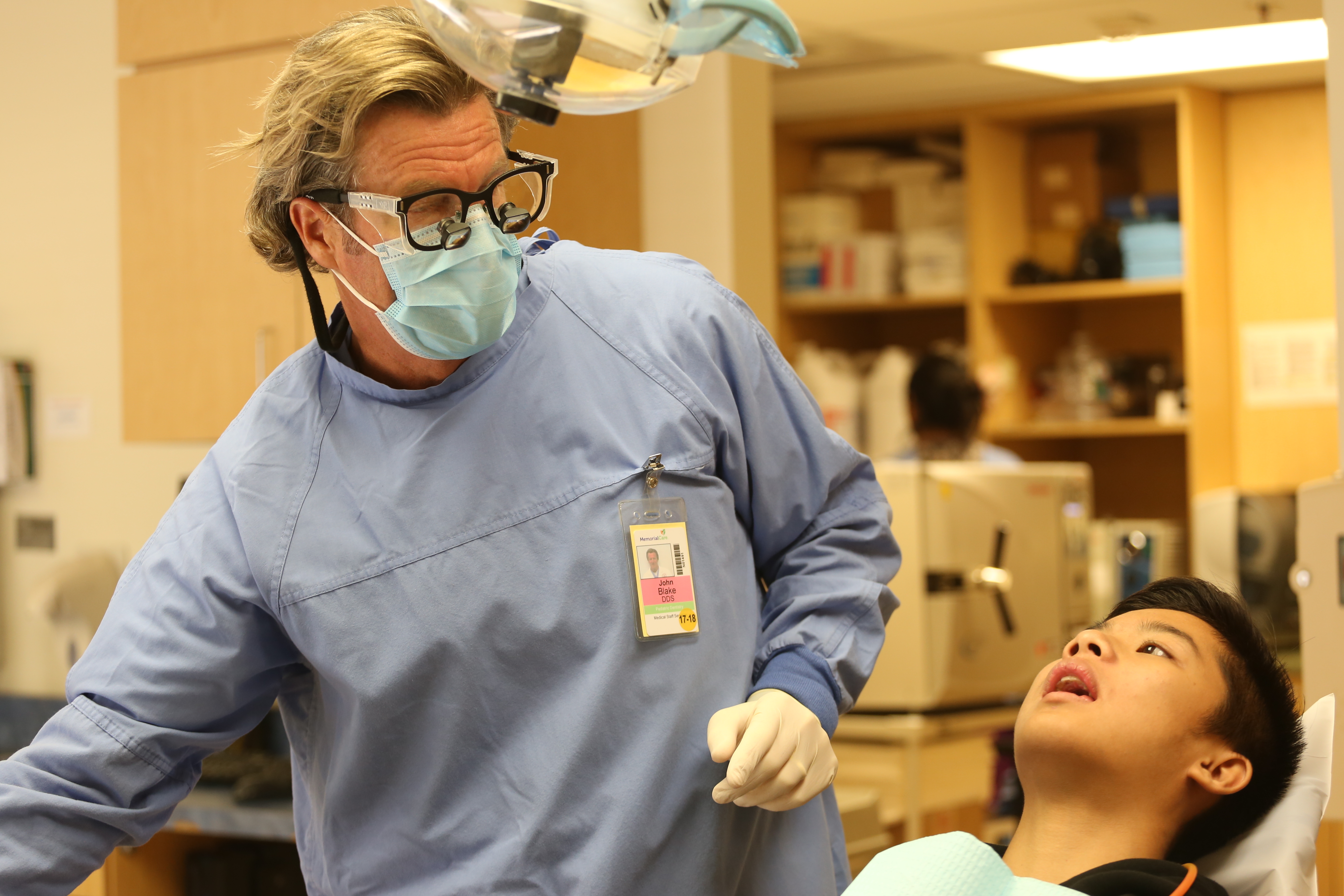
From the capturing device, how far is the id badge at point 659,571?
1202mm

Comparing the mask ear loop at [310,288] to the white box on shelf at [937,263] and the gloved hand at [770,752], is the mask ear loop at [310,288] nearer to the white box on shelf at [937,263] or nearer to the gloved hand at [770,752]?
the gloved hand at [770,752]

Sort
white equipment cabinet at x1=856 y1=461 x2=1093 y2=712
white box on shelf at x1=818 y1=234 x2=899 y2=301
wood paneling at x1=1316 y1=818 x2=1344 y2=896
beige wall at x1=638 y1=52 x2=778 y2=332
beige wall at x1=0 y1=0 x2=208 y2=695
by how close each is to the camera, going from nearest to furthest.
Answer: wood paneling at x1=1316 y1=818 x2=1344 y2=896 < beige wall at x1=638 y1=52 x2=778 y2=332 < white equipment cabinet at x1=856 y1=461 x2=1093 y2=712 < beige wall at x1=0 y1=0 x2=208 y2=695 < white box on shelf at x1=818 y1=234 x2=899 y2=301

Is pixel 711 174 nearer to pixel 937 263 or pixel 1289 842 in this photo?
pixel 1289 842

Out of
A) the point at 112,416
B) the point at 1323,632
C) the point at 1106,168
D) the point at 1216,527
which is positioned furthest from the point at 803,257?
the point at 1323,632

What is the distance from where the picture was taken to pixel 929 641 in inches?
119

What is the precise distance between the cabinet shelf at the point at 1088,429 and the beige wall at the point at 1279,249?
32 cm

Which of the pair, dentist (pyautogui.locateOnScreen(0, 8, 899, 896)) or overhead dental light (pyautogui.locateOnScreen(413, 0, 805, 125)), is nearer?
overhead dental light (pyautogui.locateOnScreen(413, 0, 805, 125))

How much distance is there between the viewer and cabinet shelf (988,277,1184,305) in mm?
4570

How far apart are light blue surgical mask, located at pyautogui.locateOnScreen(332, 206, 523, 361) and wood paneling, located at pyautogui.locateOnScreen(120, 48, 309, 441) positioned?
1276 millimetres

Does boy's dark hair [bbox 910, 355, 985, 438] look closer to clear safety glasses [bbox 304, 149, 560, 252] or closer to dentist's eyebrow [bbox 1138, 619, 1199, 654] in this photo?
dentist's eyebrow [bbox 1138, 619, 1199, 654]

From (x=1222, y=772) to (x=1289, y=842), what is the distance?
0.29ft

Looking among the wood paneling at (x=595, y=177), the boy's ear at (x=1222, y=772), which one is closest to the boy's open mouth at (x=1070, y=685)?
the boy's ear at (x=1222, y=772)

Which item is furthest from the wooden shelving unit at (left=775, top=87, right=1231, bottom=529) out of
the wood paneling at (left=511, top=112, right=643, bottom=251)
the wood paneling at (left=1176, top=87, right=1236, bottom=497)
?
the wood paneling at (left=511, top=112, right=643, bottom=251)

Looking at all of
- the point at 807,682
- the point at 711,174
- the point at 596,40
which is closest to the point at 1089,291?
the point at 711,174
